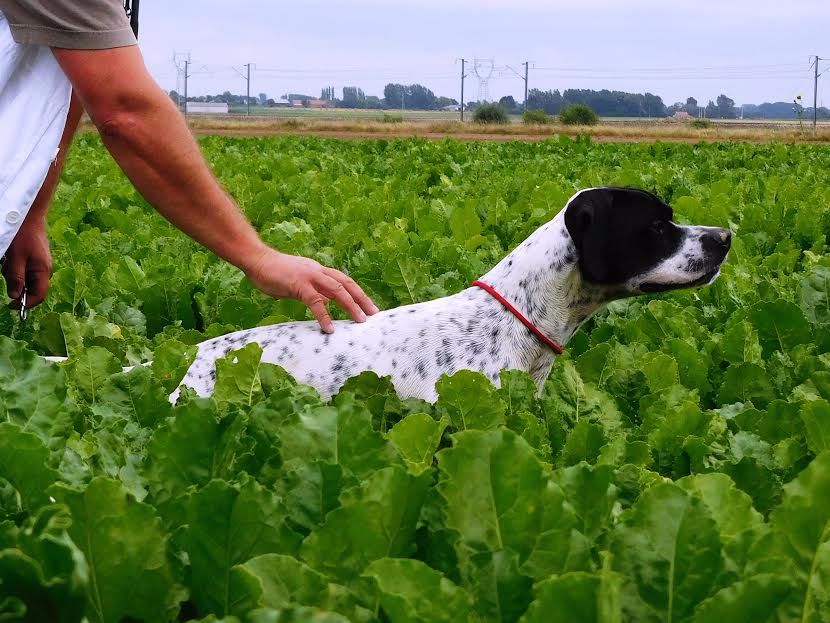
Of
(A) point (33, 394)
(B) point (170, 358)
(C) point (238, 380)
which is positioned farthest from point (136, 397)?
(B) point (170, 358)

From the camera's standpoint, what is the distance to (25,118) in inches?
120

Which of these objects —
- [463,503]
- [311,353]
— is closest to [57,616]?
[463,503]

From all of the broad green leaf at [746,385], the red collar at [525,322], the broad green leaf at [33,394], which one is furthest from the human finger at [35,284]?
the broad green leaf at [746,385]

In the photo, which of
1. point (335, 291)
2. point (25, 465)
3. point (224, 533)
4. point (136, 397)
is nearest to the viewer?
point (224, 533)

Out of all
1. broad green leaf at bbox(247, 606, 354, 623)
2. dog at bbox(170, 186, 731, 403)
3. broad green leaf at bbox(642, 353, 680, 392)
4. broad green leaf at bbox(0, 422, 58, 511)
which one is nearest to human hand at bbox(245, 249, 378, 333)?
dog at bbox(170, 186, 731, 403)

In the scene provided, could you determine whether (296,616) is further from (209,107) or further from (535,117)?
(209,107)

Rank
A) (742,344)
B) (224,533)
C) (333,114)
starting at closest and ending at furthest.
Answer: (224,533)
(742,344)
(333,114)

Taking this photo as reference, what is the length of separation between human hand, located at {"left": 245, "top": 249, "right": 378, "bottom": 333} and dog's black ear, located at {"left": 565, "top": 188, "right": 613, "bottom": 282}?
837mm

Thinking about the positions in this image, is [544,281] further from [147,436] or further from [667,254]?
[147,436]

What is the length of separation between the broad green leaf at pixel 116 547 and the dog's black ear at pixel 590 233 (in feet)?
8.71

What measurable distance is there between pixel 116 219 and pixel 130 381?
4.85 m

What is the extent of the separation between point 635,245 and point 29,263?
80.4 inches

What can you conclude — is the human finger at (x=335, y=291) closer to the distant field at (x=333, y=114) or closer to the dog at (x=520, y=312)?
the dog at (x=520, y=312)

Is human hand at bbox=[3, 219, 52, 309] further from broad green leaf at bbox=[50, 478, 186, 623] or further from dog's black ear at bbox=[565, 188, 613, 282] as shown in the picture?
broad green leaf at bbox=[50, 478, 186, 623]
